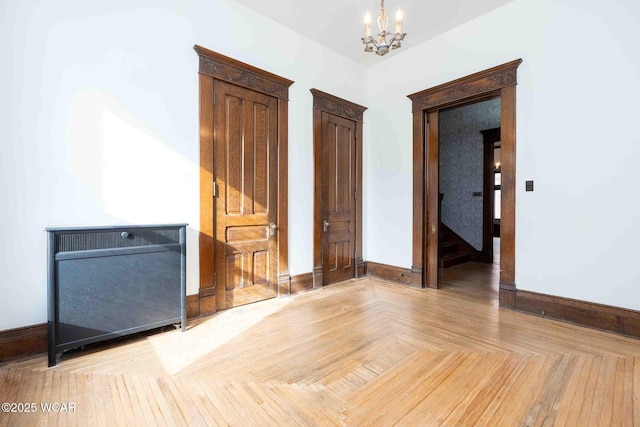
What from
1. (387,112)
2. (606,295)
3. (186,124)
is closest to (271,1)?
(186,124)

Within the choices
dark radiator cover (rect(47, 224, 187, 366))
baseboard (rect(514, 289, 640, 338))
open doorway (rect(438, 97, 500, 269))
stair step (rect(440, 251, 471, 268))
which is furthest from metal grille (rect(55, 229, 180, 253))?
open doorway (rect(438, 97, 500, 269))

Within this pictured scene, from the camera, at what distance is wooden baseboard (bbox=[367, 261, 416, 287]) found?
423cm

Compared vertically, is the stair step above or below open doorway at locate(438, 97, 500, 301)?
below

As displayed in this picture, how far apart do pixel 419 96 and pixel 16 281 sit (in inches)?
185

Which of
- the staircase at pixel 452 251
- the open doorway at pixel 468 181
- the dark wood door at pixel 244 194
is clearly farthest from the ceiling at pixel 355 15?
the staircase at pixel 452 251

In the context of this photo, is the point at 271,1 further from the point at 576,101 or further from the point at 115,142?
the point at 576,101

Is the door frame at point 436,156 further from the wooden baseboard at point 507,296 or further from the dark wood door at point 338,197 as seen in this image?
the dark wood door at point 338,197

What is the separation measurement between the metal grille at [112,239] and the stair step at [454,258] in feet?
14.6

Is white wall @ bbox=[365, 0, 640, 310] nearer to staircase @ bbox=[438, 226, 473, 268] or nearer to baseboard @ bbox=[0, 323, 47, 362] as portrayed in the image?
staircase @ bbox=[438, 226, 473, 268]

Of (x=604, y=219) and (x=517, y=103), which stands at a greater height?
(x=517, y=103)

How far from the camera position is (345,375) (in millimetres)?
1928

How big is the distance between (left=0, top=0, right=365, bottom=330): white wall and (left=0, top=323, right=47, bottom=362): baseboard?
0.17 feet

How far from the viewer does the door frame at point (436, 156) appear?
3.27 metres

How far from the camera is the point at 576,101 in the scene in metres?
2.83
